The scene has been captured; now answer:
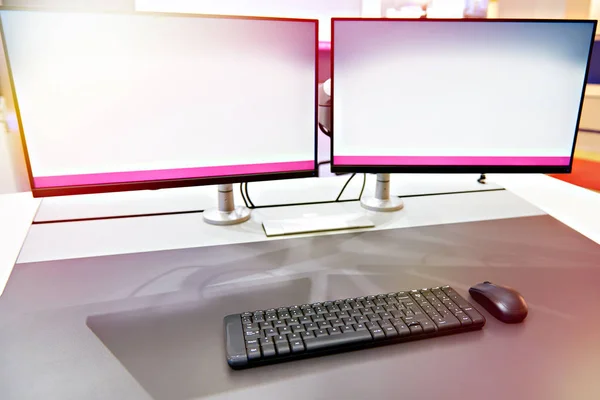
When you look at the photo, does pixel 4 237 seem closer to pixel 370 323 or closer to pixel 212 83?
pixel 212 83

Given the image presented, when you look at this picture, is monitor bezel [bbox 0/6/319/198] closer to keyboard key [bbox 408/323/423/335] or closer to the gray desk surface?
the gray desk surface

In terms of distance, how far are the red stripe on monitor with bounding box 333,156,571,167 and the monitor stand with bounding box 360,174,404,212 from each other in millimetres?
127

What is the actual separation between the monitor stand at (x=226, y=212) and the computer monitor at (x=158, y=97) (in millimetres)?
108

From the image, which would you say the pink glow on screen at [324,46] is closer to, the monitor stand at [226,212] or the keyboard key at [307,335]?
the monitor stand at [226,212]

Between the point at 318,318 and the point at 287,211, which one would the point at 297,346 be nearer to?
the point at 318,318

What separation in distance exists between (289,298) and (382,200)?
0.50 metres

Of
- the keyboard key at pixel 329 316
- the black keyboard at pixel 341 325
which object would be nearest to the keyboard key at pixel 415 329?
the black keyboard at pixel 341 325

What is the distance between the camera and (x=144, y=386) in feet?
1.74

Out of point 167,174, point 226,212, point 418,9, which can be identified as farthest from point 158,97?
point 418,9

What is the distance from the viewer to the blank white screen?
0.92 metres

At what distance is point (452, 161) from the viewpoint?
100 centimetres

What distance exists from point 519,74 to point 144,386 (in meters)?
0.92

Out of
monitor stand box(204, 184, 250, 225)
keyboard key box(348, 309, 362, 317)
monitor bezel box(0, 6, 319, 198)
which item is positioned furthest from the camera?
monitor stand box(204, 184, 250, 225)

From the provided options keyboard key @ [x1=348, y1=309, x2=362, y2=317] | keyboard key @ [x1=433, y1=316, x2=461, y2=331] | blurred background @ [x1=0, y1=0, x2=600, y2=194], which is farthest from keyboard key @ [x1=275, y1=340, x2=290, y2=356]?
blurred background @ [x1=0, y1=0, x2=600, y2=194]
